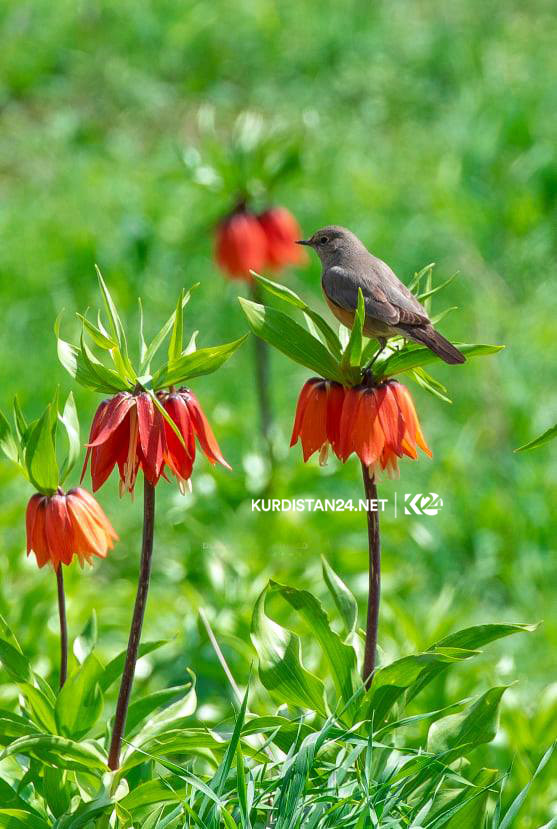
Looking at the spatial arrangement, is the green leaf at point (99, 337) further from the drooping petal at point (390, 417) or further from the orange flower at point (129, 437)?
the drooping petal at point (390, 417)

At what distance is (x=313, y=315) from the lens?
132 cm

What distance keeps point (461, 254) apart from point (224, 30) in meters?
2.12

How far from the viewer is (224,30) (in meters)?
5.59

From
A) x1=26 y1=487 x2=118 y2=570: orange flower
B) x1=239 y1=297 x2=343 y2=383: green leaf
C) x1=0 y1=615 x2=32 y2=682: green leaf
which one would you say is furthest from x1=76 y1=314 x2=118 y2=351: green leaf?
x1=0 y1=615 x2=32 y2=682: green leaf

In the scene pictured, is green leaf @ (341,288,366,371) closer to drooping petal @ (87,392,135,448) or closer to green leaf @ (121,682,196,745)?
drooping petal @ (87,392,135,448)

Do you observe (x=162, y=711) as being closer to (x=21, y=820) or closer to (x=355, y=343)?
(x=21, y=820)

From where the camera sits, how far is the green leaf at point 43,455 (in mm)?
1350

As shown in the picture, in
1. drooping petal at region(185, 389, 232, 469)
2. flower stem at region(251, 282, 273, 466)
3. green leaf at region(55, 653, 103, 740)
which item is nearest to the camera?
drooping petal at region(185, 389, 232, 469)

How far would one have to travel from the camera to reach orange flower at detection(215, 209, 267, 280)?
292 centimetres

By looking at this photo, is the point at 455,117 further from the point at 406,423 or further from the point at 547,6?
the point at 406,423

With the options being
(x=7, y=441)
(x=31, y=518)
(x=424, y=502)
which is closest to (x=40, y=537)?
(x=31, y=518)

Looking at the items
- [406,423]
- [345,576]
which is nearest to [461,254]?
[345,576]

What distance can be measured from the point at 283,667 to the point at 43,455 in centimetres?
39

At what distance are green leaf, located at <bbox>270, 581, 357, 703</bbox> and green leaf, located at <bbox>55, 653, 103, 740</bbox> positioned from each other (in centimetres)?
27
